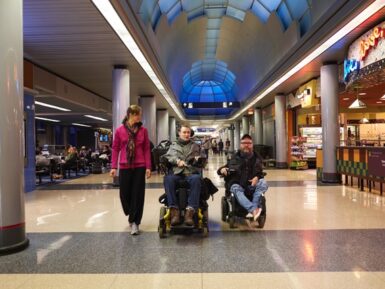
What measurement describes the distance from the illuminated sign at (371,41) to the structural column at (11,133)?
6.51 m

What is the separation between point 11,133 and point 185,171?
6.94ft

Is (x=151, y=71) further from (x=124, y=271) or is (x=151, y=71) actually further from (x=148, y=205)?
(x=124, y=271)

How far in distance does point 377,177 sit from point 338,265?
5316 millimetres

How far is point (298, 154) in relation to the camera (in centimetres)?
1708

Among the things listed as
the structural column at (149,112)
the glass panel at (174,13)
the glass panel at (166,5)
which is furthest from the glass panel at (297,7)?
the structural column at (149,112)

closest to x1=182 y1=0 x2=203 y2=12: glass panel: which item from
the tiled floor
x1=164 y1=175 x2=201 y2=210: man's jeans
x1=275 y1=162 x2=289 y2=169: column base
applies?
x1=275 y1=162 x2=289 y2=169: column base

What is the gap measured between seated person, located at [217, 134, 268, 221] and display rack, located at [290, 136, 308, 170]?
1196cm

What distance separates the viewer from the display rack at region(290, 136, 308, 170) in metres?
16.7

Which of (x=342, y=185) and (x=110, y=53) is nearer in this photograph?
(x=110, y=53)

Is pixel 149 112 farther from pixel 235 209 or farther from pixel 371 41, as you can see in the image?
pixel 235 209

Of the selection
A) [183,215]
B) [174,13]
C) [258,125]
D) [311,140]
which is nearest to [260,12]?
[174,13]

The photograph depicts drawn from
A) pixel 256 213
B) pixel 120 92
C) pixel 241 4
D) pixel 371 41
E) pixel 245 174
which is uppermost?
pixel 241 4

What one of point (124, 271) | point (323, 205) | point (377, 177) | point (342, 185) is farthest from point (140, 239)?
point (342, 185)

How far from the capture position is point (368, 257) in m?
3.69
